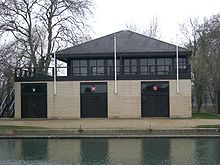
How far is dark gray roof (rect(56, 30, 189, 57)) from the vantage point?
142ft

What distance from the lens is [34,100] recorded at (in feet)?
140

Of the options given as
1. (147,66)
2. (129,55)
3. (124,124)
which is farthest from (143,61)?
(124,124)

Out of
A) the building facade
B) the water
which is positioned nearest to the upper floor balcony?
the building facade

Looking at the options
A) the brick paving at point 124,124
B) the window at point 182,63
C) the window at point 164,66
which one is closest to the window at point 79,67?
the window at point 164,66

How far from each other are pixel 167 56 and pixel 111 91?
7137 mm

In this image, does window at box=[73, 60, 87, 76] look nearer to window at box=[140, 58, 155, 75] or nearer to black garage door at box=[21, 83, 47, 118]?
black garage door at box=[21, 83, 47, 118]

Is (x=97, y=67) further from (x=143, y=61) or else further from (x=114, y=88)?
(x=143, y=61)

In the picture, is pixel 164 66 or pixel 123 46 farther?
pixel 123 46

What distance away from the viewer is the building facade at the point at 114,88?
41.4 m

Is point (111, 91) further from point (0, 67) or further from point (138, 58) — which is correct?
point (0, 67)

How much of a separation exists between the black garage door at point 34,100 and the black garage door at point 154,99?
986 centimetres

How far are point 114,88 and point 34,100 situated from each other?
8.23 meters

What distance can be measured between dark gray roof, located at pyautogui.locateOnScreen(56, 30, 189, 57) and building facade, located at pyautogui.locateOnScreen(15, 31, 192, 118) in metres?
0.10

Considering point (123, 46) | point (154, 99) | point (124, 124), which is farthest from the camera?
point (123, 46)
